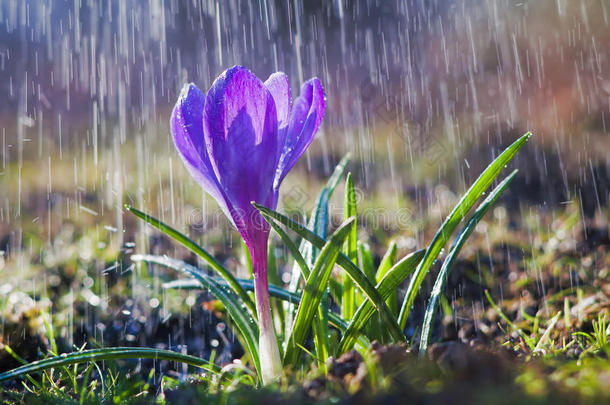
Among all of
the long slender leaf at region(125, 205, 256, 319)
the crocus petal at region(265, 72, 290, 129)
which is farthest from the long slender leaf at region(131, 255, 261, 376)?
the crocus petal at region(265, 72, 290, 129)

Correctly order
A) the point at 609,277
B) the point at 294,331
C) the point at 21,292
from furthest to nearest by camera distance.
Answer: the point at 21,292
the point at 609,277
the point at 294,331

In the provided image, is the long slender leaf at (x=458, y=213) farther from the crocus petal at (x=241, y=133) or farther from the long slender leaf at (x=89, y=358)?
the long slender leaf at (x=89, y=358)

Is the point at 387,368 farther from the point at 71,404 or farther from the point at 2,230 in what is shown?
the point at 2,230

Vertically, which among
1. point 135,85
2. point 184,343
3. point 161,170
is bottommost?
point 184,343

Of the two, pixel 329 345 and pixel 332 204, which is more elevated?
pixel 332 204

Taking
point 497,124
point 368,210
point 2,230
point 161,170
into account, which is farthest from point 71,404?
point 497,124

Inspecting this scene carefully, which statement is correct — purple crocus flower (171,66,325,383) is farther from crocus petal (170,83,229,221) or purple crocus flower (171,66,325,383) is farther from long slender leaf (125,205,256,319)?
long slender leaf (125,205,256,319)

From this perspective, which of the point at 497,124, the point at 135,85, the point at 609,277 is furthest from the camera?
the point at 135,85
